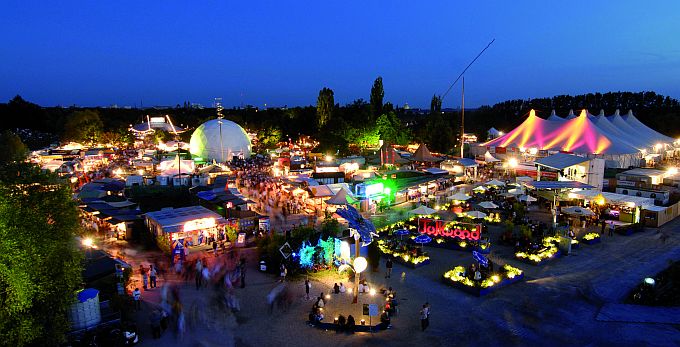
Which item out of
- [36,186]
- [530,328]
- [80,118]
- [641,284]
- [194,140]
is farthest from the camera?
[80,118]

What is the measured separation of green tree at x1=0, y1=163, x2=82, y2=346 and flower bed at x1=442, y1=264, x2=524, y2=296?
31.6ft

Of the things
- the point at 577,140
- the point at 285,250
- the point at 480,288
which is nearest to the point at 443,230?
the point at 480,288

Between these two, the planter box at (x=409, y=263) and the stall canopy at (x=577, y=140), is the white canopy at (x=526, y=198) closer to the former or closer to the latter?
the planter box at (x=409, y=263)

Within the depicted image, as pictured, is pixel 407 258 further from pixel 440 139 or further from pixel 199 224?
pixel 440 139

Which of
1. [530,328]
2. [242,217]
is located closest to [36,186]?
[242,217]

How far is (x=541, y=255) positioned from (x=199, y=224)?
12.1m

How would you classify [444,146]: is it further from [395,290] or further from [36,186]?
[36,186]

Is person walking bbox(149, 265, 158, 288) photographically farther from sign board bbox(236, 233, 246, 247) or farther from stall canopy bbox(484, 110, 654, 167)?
stall canopy bbox(484, 110, 654, 167)

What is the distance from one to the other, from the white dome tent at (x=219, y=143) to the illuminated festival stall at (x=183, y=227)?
77.0ft

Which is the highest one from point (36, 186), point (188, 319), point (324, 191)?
point (36, 186)

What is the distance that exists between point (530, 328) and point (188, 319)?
8.15 metres

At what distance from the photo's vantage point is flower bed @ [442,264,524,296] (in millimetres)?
12280

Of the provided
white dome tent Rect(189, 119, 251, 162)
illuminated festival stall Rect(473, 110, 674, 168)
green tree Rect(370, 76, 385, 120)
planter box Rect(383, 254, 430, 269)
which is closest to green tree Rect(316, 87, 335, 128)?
green tree Rect(370, 76, 385, 120)

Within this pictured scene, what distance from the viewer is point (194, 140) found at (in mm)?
42344
